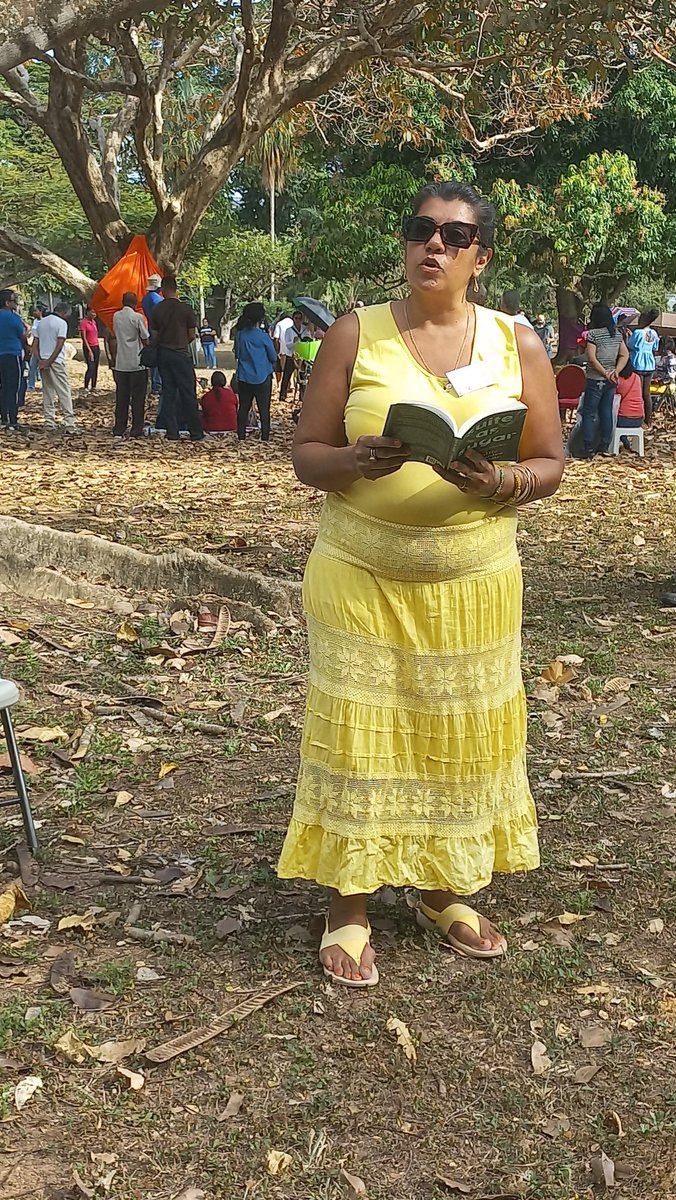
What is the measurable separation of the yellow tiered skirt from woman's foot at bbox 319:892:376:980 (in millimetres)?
145

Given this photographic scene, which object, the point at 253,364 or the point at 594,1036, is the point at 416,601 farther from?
the point at 253,364

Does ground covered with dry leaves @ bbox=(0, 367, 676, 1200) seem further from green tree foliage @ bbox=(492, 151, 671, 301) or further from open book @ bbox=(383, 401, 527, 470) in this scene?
→ green tree foliage @ bbox=(492, 151, 671, 301)

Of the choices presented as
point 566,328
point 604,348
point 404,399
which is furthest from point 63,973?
point 566,328

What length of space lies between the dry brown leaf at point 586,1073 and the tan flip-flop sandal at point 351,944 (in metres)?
0.61

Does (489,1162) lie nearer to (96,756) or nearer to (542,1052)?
(542,1052)

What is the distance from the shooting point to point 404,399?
125 inches

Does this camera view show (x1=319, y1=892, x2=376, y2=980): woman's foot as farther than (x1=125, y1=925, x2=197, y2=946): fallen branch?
No

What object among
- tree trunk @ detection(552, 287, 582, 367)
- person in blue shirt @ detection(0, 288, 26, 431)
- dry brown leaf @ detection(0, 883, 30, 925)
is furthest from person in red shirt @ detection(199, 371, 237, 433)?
dry brown leaf @ detection(0, 883, 30, 925)

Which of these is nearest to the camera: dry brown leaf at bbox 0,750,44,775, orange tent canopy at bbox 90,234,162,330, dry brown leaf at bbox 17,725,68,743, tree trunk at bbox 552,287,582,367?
dry brown leaf at bbox 0,750,44,775

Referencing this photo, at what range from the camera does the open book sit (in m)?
2.81

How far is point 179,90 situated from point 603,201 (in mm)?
10569

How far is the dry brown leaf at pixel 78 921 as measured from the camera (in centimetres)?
379

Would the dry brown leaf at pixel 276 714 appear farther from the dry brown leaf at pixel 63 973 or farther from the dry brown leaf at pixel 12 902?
the dry brown leaf at pixel 63 973

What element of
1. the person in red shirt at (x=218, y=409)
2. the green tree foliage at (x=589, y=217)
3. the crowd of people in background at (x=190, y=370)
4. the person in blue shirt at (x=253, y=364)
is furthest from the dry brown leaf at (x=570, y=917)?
the green tree foliage at (x=589, y=217)
